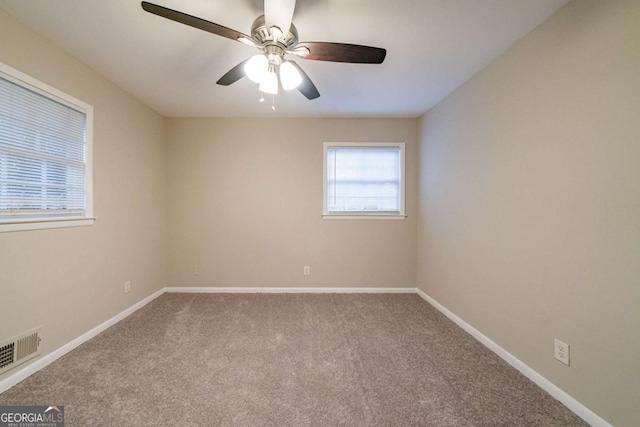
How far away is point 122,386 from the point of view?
63.1 inches

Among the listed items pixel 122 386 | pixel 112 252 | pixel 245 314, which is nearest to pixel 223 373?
pixel 122 386

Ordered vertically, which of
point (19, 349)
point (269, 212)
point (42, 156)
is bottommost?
point (19, 349)

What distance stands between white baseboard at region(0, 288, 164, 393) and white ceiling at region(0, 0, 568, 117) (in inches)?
94.1

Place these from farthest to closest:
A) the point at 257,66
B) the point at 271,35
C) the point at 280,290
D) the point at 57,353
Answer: the point at 280,290, the point at 57,353, the point at 257,66, the point at 271,35

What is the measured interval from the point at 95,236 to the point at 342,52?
268 cm

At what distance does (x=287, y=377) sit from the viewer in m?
1.70

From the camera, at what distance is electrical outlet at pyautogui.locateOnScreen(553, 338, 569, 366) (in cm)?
148

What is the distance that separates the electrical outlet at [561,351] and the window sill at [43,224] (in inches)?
143

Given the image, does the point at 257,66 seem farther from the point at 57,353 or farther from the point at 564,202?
the point at 57,353

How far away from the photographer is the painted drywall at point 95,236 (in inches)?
65.4

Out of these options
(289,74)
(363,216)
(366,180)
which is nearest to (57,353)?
(289,74)

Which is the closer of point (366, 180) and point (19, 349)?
point (19, 349)

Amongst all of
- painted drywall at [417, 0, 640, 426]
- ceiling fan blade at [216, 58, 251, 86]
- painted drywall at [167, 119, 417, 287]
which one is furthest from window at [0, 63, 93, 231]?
painted drywall at [417, 0, 640, 426]

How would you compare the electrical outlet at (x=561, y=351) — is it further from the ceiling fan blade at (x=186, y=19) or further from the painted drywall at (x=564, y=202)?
the ceiling fan blade at (x=186, y=19)
